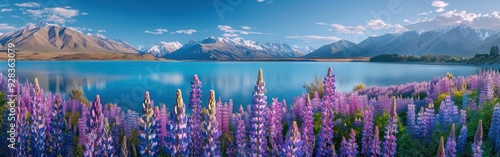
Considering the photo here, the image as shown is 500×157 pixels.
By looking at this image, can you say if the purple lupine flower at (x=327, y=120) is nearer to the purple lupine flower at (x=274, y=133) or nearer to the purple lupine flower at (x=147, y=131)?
the purple lupine flower at (x=274, y=133)

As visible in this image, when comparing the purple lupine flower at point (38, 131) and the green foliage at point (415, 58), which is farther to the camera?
the green foliage at point (415, 58)

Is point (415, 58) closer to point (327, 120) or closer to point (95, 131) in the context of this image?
point (327, 120)

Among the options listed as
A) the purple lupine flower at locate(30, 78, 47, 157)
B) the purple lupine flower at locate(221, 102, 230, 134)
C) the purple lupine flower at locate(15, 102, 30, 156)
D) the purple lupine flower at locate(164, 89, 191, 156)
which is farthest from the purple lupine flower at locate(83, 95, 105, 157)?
the purple lupine flower at locate(221, 102, 230, 134)

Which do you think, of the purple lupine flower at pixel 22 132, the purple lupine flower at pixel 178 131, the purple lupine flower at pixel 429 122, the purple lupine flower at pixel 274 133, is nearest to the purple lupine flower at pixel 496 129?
the purple lupine flower at pixel 429 122

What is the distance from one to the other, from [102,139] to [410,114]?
5.10m

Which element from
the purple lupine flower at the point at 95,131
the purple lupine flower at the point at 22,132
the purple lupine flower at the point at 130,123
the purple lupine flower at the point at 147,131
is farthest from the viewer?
the purple lupine flower at the point at 130,123

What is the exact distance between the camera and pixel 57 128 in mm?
4613

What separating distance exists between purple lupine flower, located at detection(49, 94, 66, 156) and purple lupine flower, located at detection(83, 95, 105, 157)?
146 cm

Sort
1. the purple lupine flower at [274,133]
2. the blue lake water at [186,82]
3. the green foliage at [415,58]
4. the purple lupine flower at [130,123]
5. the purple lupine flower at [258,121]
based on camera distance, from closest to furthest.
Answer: the purple lupine flower at [258,121]
the purple lupine flower at [274,133]
the purple lupine flower at [130,123]
the blue lake water at [186,82]
the green foliage at [415,58]

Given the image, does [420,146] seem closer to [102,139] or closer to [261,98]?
[261,98]

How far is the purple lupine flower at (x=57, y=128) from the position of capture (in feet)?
14.9

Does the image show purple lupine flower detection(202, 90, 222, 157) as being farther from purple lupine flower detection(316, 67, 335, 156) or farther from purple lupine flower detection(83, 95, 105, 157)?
purple lupine flower detection(316, 67, 335, 156)

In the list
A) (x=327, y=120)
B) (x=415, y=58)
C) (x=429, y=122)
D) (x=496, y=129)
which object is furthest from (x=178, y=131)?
(x=415, y=58)

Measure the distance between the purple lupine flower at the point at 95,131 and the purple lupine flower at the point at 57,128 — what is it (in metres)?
1.46
